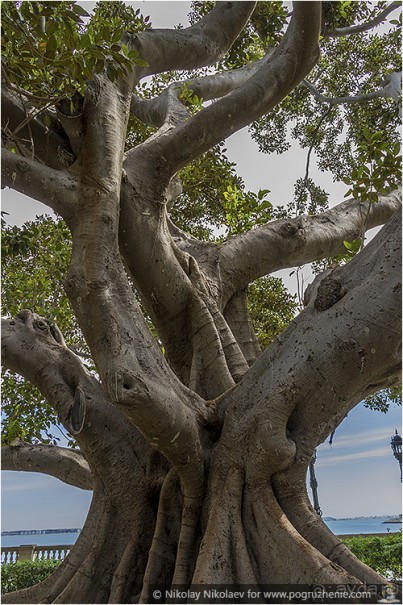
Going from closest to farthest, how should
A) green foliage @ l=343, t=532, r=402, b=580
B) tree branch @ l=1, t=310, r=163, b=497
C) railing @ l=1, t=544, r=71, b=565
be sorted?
tree branch @ l=1, t=310, r=163, b=497, green foliage @ l=343, t=532, r=402, b=580, railing @ l=1, t=544, r=71, b=565

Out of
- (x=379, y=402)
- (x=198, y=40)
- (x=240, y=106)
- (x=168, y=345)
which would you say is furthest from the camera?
(x=379, y=402)

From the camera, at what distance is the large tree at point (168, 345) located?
267 centimetres

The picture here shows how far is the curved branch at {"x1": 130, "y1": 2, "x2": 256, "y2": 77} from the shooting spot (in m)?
4.04

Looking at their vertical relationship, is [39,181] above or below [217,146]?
below

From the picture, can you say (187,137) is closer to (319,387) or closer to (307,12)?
(307,12)

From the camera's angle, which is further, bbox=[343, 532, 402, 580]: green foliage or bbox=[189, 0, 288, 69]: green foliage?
bbox=[343, 532, 402, 580]: green foliage

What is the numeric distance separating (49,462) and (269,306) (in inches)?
124

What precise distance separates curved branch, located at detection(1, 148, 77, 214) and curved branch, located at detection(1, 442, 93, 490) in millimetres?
2611

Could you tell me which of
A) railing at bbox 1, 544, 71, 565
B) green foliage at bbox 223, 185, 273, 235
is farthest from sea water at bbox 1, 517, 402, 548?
green foliage at bbox 223, 185, 273, 235

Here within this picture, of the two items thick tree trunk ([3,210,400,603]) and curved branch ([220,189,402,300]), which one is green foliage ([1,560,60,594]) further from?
curved branch ([220,189,402,300])

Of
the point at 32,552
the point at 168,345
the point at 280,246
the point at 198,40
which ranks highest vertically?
the point at 198,40

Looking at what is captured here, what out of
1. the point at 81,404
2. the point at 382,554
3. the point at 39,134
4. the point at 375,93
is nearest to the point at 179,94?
the point at 375,93

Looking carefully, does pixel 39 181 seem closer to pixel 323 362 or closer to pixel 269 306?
pixel 323 362

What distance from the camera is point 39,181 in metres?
2.97
